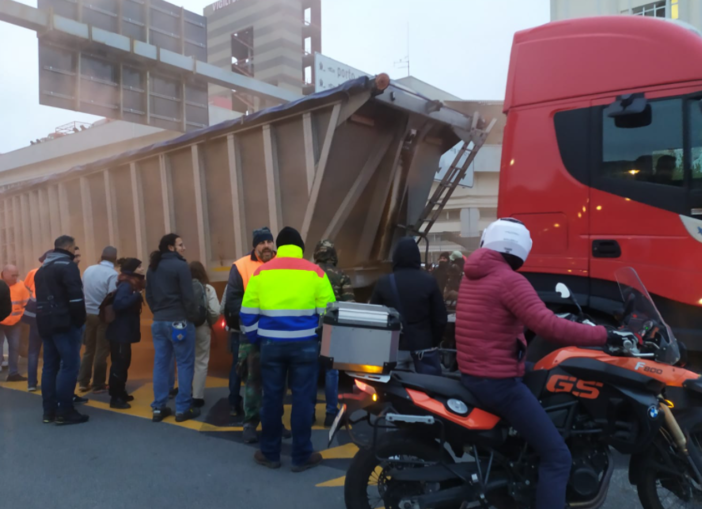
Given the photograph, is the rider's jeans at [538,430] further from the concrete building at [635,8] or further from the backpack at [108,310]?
the concrete building at [635,8]

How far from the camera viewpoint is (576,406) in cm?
271

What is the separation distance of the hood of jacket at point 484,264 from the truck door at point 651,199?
154 cm

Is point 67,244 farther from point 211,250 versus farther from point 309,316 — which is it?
point 309,316

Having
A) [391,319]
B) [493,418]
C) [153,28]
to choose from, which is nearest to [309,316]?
[391,319]

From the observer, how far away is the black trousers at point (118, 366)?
5680mm

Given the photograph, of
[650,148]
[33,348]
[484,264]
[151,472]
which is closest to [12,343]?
[33,348]

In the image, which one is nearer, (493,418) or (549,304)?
(493,418)

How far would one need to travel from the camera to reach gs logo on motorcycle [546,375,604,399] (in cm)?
270

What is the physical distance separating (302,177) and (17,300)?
14.5 ft

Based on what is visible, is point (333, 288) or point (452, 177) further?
point (452, 177)

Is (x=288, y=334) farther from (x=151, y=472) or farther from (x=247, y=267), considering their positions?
(x=151, y=472)

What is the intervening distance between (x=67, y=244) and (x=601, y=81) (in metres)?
4.80

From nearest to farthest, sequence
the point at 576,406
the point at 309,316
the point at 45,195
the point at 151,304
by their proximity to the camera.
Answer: the point at 576,406 < the point at 309,316 < the point at 151,304 < the point at 45,195

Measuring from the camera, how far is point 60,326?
199 inches
